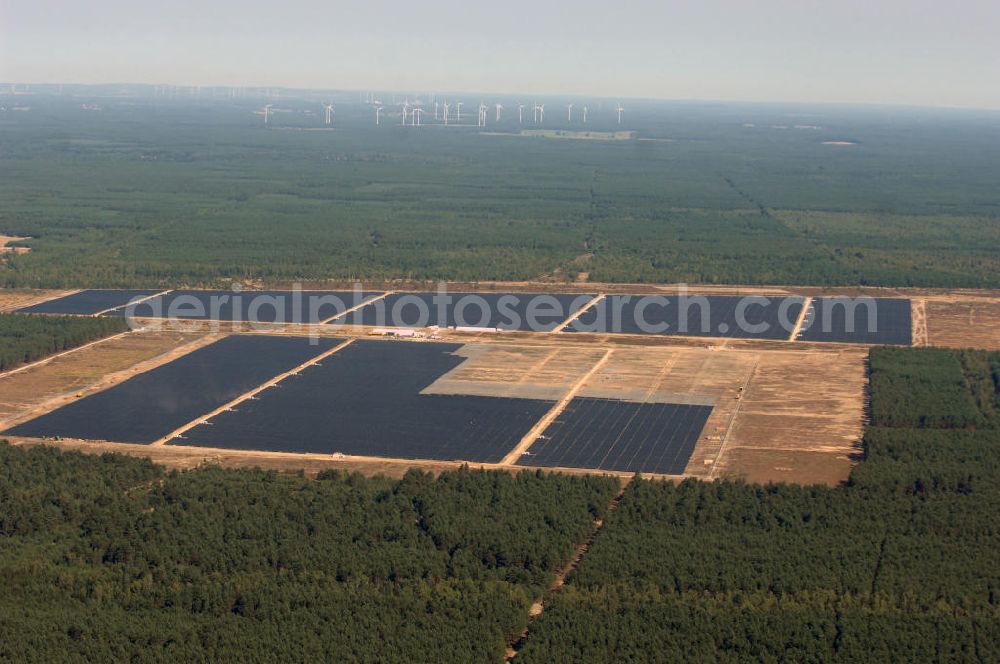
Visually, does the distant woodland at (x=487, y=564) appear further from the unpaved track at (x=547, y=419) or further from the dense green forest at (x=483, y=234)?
the dense green forest at (x=483, y=234)

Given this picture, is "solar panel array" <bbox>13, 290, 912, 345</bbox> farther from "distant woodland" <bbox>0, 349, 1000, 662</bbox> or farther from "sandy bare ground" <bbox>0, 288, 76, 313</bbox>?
"distant woodland" <bbox>0, 349, 1000, 662</bbox>

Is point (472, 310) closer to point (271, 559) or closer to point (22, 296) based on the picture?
point (22, 296)

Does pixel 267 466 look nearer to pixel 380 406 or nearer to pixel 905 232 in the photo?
pixel 380 406

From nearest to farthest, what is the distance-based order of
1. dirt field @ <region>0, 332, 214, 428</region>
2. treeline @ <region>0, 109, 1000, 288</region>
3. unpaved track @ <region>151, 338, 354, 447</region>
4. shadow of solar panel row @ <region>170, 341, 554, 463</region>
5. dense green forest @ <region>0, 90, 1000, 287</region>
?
shadow of solar panel row @ <region>170, 341, 554, 463</region>, unpaved track @ <region>151, 338, 354, 447</region>, dirt field @ <region>0, 332, 214, 428</region>, treeline @ <region>0, 109, 1000, 288</region>, dense green forest @ <region>0, 90, 1000, 287</region>

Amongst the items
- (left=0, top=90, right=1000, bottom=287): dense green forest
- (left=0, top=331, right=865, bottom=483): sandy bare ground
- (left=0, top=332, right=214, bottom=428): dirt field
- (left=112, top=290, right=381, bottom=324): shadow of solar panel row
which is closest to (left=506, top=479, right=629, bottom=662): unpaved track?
(left=0, top=331, right=865, bottom=483): sandy bare ground

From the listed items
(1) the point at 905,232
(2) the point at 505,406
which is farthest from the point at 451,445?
(1) the point at 905,232

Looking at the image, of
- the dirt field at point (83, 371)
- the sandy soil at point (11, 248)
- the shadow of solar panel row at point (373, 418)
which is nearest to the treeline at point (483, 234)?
the sandy soil at point (11, 248)
